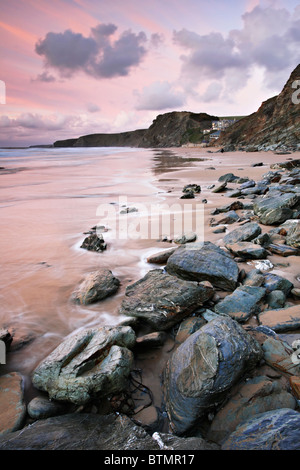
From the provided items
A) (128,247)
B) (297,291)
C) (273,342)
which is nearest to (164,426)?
(273,342)

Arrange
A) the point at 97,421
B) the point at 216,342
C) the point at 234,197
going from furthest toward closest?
the point at 234,197 → the point at 216,342 → the point at 97,421

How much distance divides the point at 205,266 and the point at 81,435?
2258 millimetres

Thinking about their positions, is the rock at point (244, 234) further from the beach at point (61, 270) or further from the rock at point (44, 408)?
the rock at point (44, 408)

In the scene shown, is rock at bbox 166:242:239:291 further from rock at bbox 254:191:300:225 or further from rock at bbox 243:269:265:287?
rock at bbox 254:191:300:225

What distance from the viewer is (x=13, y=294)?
346 centimetres

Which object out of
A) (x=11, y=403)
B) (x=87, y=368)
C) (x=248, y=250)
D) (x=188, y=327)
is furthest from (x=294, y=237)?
(x=11, y=403)

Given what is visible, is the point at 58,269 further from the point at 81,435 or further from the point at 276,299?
the point at 276,299

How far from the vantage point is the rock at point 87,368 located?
6.11ft

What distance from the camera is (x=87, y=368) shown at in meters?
1.98

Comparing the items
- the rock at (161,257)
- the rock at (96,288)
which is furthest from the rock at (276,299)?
the rock at (96,288)
